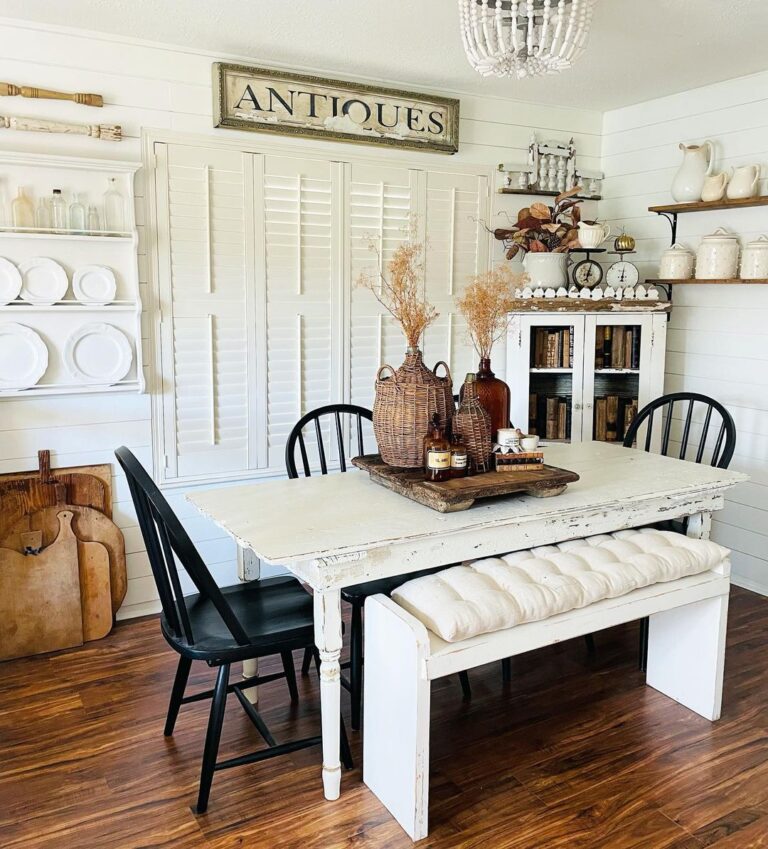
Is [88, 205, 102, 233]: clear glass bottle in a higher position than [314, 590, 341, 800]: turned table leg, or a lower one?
higher

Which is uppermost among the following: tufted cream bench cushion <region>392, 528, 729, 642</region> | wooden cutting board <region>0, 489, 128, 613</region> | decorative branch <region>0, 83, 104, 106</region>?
decorative branch <region>0, 83, 104, 106</region>

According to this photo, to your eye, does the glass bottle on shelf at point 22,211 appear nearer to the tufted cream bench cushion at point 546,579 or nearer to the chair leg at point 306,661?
the chair leg at point 306,661

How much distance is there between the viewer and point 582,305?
12.7ft

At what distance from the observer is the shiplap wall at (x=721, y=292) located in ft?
12.2

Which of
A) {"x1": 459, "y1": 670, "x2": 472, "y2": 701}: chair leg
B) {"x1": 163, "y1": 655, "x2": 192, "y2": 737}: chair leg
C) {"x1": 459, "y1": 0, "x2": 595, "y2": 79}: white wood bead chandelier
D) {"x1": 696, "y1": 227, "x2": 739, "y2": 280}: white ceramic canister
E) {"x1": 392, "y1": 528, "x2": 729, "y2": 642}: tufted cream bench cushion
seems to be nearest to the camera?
{"x1": 392, "y1": 528, "x2": 729, "y2": 642}: tufted cream bench cushion

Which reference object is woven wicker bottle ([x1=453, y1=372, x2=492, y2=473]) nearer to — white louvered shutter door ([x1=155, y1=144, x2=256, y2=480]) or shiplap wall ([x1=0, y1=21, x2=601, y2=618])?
white louvered shutter door ([x1=155, y1=144, x2=256, y2=480])

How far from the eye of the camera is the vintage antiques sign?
3.36m

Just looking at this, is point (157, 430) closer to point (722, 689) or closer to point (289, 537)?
point (289, 537)

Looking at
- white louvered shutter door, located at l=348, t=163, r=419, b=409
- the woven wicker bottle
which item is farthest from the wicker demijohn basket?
white louvered shutter door, located at l=348, t=163, r=419, b=409

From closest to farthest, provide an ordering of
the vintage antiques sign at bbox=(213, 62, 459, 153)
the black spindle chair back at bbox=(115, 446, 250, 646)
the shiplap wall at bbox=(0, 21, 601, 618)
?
1. the black spindle chair back at bbox=(115, 446, 250, 646)
2. the shiplap wall at bbox=(0, 21, 601, 618)
3. the vintage antiques sign at bbox=(213, 62, 459, 153)

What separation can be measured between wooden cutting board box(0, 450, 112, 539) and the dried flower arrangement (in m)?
2.25

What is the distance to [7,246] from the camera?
9.88 feet

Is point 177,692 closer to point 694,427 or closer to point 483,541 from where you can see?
point 483,541

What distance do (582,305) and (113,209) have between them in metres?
2.18
